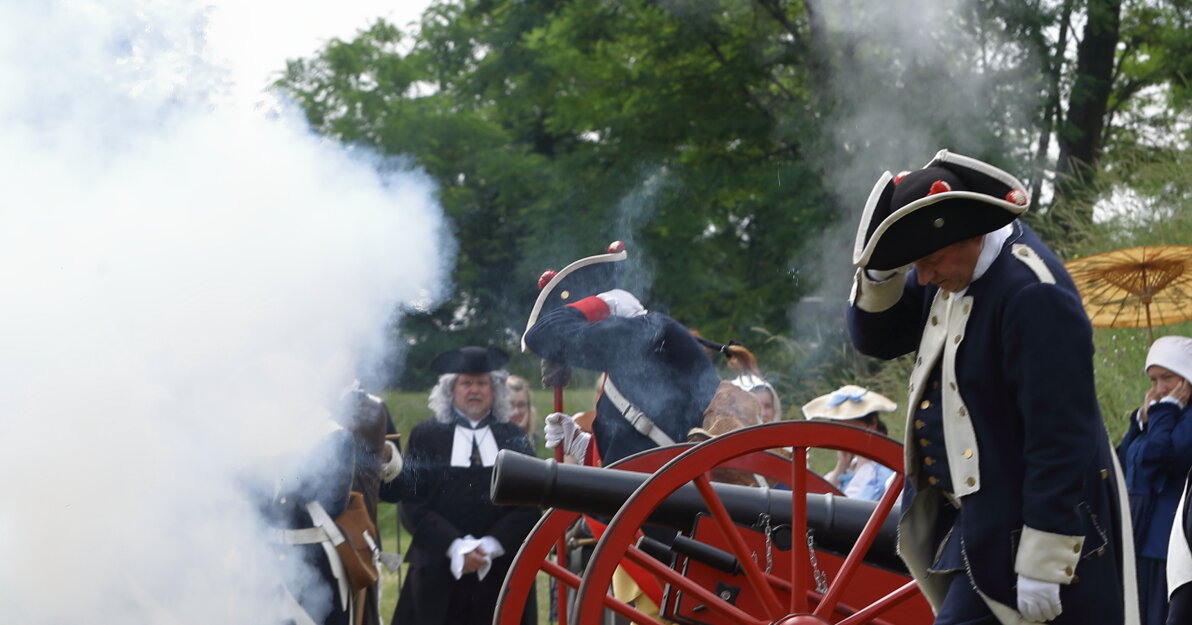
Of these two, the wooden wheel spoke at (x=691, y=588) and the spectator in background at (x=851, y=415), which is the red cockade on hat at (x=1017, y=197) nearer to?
the wooden wheel spoke at (x=691, y=588)

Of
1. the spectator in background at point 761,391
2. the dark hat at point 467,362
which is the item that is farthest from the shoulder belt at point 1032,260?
the dark hat at point 467,362

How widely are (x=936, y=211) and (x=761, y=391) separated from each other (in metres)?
2.80

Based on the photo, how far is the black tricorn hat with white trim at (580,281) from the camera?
4.48m

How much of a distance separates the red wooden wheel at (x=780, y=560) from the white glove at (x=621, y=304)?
1165mm

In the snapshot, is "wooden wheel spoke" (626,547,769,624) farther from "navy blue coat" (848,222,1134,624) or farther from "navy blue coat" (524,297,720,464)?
"navy blue coat" (524,297,720,464)

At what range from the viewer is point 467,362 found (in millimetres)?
5516

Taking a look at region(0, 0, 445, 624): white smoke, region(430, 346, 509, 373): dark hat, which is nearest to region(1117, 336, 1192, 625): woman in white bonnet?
Result: region(430, 346, 509, 373): dark hat

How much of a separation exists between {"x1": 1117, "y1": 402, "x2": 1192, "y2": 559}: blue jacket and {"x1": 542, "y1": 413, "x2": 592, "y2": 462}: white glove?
2.04 m

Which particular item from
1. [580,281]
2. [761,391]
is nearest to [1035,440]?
[580,281]

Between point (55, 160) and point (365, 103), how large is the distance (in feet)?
23.8

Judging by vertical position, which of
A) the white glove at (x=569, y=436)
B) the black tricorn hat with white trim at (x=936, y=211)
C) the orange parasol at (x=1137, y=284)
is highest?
the orange parasol at (x=1137, y=284)

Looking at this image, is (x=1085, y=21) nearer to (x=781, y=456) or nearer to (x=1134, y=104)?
(x=1134, y=104)

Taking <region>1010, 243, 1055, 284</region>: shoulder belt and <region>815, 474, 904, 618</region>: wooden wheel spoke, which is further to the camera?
<region>815, 474, 904, 618</region>: wooden wheel spoke

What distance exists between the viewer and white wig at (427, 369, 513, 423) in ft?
18.1
